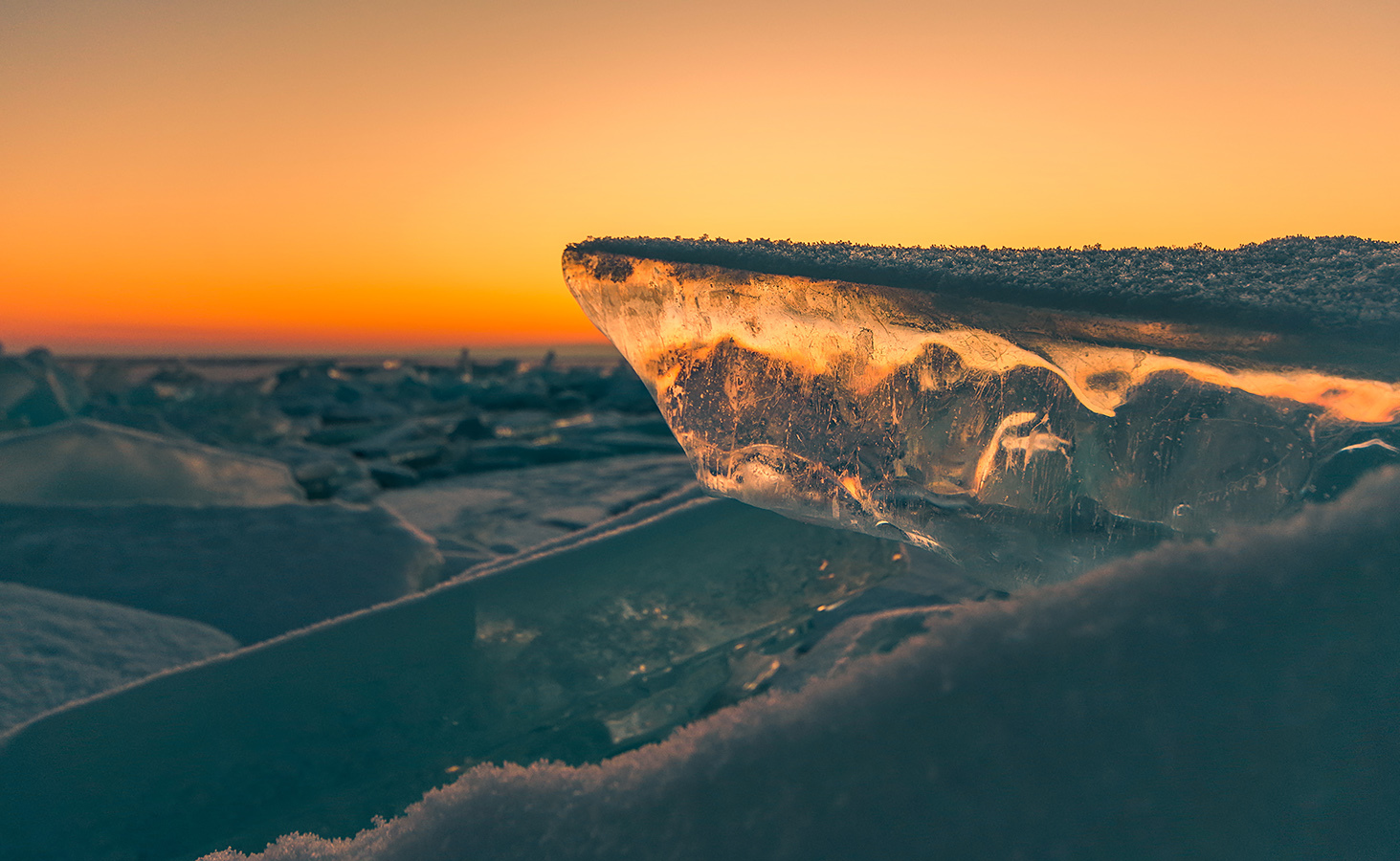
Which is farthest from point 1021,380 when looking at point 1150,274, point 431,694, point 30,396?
point 30,396

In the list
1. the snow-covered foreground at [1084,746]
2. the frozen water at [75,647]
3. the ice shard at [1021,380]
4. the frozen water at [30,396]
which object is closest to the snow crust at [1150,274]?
the ice shard at [1021,380]

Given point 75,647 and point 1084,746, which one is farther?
point 75,647

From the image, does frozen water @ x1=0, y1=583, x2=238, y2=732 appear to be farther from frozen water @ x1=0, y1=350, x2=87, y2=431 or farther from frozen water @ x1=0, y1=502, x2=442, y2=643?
frozen water @ x1=0, y1=350, x2=87, y2=431

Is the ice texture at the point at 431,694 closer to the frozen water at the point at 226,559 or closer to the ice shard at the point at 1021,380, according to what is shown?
the ice shard at the point at 1021,380

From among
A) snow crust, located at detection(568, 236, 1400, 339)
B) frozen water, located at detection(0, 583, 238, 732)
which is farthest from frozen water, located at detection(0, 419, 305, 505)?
snow crust, located at detection(568, 236, 1400, 339)

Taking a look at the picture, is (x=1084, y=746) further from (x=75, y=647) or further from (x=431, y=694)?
(x=75, y=647)

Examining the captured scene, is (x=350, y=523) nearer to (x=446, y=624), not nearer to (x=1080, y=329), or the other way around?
(x=446, y=624)
